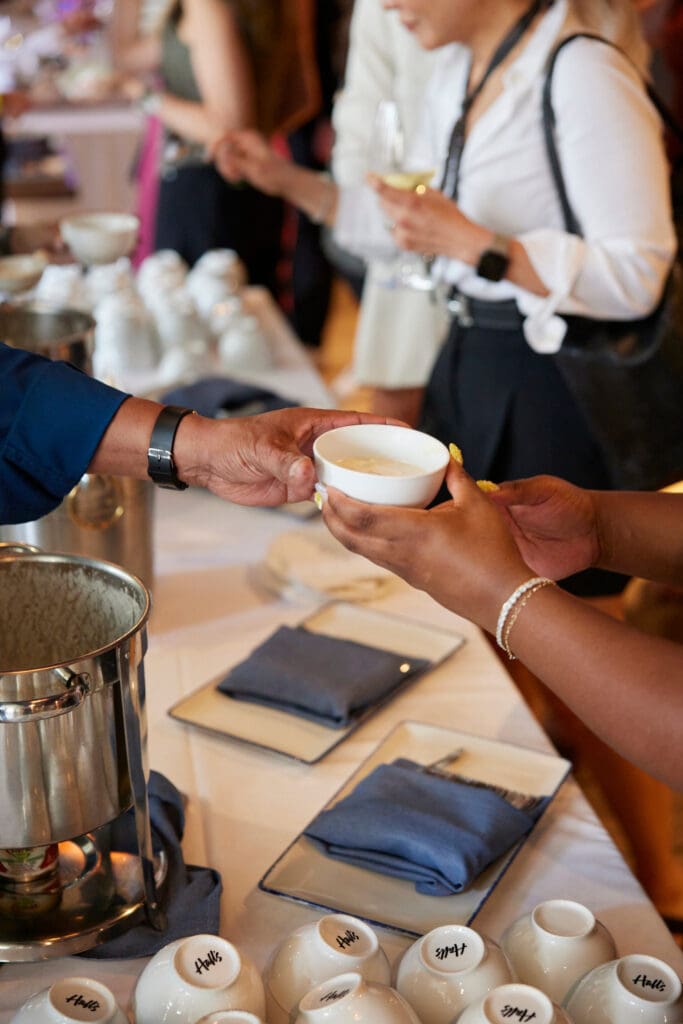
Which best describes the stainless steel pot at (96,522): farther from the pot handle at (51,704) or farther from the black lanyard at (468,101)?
the black lanyard at (468,101)

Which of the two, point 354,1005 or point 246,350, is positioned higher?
point 354,1005

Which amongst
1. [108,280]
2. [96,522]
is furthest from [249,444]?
[108,280]

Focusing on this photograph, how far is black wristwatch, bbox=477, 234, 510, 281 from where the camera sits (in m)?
1.71

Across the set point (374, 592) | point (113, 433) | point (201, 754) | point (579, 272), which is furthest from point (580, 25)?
point (201, 754)

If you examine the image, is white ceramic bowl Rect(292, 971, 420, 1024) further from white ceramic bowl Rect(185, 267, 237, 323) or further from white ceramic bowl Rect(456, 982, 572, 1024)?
white ceramic bowl Rect(185, 267, 237, 323)

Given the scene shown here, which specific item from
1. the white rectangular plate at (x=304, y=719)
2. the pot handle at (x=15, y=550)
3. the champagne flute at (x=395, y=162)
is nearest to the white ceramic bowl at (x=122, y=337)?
the champagne flute at (x=395, y=162)

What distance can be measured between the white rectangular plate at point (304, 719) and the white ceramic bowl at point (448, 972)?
Result: 0.39 m

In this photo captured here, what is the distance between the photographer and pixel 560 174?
1.72 meters

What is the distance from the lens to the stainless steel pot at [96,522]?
1.30 metres

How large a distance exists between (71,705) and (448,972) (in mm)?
321

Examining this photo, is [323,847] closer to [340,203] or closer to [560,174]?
[560,174]

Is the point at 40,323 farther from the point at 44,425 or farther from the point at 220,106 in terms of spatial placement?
the point at 220,106

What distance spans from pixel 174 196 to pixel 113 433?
252 cm

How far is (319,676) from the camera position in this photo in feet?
4.19
